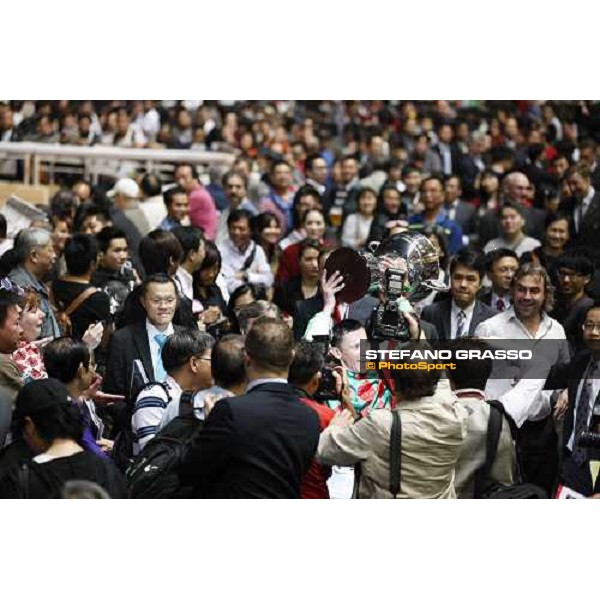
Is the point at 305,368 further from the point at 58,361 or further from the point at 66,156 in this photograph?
the point at 66,156

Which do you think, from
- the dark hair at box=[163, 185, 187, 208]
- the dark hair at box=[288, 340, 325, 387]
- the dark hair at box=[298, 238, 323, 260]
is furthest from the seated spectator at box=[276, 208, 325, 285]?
the dark hair at box=[288, 340, 325, 387]

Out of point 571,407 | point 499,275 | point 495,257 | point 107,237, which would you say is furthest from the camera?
point 107,237

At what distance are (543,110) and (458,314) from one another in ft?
20.5

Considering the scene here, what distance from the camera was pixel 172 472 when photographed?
6293mm

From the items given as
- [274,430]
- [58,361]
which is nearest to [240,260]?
[58,361]

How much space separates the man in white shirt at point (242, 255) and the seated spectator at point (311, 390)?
3.31m

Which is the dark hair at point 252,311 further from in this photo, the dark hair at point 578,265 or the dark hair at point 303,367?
the dark hair at point 578,265

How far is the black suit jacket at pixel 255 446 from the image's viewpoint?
19.8ft

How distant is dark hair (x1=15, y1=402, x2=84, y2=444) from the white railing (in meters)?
6.82

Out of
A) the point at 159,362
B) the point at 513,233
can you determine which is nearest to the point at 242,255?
the point at 513,233

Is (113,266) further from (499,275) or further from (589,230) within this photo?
(589,230)

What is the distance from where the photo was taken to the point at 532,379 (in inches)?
297

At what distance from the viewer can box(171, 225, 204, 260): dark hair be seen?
880cm

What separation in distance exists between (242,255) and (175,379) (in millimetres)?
3395
